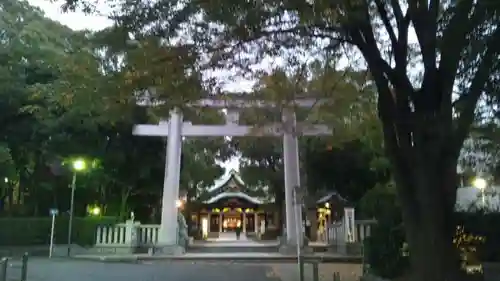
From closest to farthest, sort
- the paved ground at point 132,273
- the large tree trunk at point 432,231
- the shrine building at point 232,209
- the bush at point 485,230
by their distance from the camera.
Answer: the large tree trunk at point 432,231, the bush at point 485,230, the paved ground at point 132,273, the shrine building at point 232,209

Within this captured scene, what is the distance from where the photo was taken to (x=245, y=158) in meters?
40.6

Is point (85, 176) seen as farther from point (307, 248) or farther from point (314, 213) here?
point (314, 213)

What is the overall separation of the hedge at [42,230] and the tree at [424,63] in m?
19.5

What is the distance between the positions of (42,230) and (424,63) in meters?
23.1

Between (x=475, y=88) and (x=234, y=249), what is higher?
(x=475, y=88)

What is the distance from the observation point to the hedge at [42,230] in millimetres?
26250

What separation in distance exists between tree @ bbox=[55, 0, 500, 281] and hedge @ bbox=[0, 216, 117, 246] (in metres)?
19.5

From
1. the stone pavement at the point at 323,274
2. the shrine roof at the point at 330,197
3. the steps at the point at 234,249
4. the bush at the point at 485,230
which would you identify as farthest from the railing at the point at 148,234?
the bush at the point at 485,230

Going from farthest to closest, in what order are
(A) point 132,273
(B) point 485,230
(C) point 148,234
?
1. (C) point 148,234
2. (A) point 132,273
3. (B) point 485,230

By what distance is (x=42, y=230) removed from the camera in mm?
26719

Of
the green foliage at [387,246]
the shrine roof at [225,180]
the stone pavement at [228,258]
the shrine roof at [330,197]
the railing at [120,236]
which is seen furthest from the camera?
the shrine roof at [225,180]

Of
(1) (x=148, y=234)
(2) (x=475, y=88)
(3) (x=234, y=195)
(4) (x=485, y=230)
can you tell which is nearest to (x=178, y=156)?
(1) (x=148, y=234)

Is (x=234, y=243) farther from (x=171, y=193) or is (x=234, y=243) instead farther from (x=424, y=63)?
(x=424, y=63)

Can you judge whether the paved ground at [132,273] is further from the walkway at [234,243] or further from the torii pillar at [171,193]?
the walkway at [234,243]
